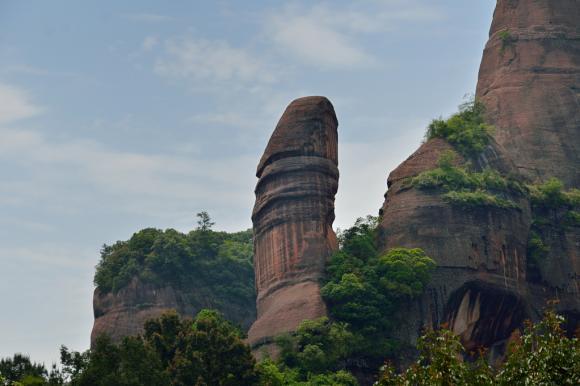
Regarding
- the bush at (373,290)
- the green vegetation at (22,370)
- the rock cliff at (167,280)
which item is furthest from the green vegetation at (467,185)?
the green vegetation at (22,370)

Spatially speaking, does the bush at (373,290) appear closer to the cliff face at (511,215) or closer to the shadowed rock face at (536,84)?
the cliff face at (511,215)

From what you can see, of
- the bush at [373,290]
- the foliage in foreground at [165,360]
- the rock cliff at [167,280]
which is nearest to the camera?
the foliage in foreground at [165,360]

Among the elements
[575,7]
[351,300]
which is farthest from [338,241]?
[575,7]

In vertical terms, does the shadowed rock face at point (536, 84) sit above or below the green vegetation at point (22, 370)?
above

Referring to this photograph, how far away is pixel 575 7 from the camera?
83250 millimetres

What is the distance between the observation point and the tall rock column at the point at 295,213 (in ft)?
218

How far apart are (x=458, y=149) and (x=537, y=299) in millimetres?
8705

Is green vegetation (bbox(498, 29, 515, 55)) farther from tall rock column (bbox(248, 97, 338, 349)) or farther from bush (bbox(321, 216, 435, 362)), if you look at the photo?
bush (bbox(321, 216, 435, 362))

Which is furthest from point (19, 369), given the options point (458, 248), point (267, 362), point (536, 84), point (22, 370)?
point (536, 84)

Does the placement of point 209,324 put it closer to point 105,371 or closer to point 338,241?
point 105,371

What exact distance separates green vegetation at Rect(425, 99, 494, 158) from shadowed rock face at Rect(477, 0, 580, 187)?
16.6ft

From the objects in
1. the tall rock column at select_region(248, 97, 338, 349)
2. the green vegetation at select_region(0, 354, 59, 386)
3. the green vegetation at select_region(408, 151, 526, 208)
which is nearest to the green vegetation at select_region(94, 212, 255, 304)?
the tall rock column at select_region(248, 97, 338, 349)

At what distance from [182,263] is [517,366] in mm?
48730

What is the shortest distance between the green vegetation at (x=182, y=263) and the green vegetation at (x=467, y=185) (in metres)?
15.1
